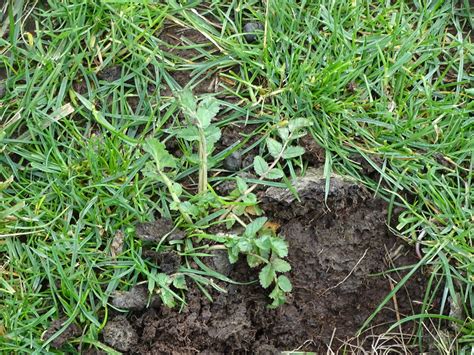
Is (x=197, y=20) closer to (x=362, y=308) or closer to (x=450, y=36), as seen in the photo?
(x=450, y=36)

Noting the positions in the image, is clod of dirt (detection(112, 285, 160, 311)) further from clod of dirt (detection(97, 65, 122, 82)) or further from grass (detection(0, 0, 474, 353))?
clod of dirt (detection(97, 65, 122, 82))

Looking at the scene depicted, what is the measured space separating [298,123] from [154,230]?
0.68 metres

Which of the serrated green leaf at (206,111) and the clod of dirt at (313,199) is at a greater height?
the serrated green leaf at (206,111)

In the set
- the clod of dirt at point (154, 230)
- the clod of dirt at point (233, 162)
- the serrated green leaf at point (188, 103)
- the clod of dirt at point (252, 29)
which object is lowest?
the clod of dirt at point (154, 230)

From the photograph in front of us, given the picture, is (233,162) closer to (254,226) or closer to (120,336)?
(254,226)

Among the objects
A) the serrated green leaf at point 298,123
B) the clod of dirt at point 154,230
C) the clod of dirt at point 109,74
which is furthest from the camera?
the clod of dirt at point 109,74

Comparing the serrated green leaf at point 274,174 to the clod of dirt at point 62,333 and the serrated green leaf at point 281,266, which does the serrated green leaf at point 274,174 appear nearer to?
the serrated green leaf at point 281,266

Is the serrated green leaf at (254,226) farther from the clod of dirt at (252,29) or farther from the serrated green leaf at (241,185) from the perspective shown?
the clod of dirt at (252,29)

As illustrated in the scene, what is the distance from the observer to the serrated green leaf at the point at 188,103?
8.65 feet

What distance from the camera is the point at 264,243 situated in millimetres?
2531

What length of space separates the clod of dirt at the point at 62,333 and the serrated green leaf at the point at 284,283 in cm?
73

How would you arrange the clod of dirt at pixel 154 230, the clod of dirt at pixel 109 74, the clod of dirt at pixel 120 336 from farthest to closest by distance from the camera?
the clod of dirt at pixel 109 74 < the clod of dirt at pixel 154 230 < the clod of dirt at pixel 120 336

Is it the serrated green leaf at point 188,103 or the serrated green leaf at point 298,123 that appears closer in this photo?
the serrated green leaf at point 188,103

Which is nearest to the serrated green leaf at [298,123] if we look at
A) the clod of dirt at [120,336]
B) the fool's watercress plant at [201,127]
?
the fool's watercress plant at [201,127]
